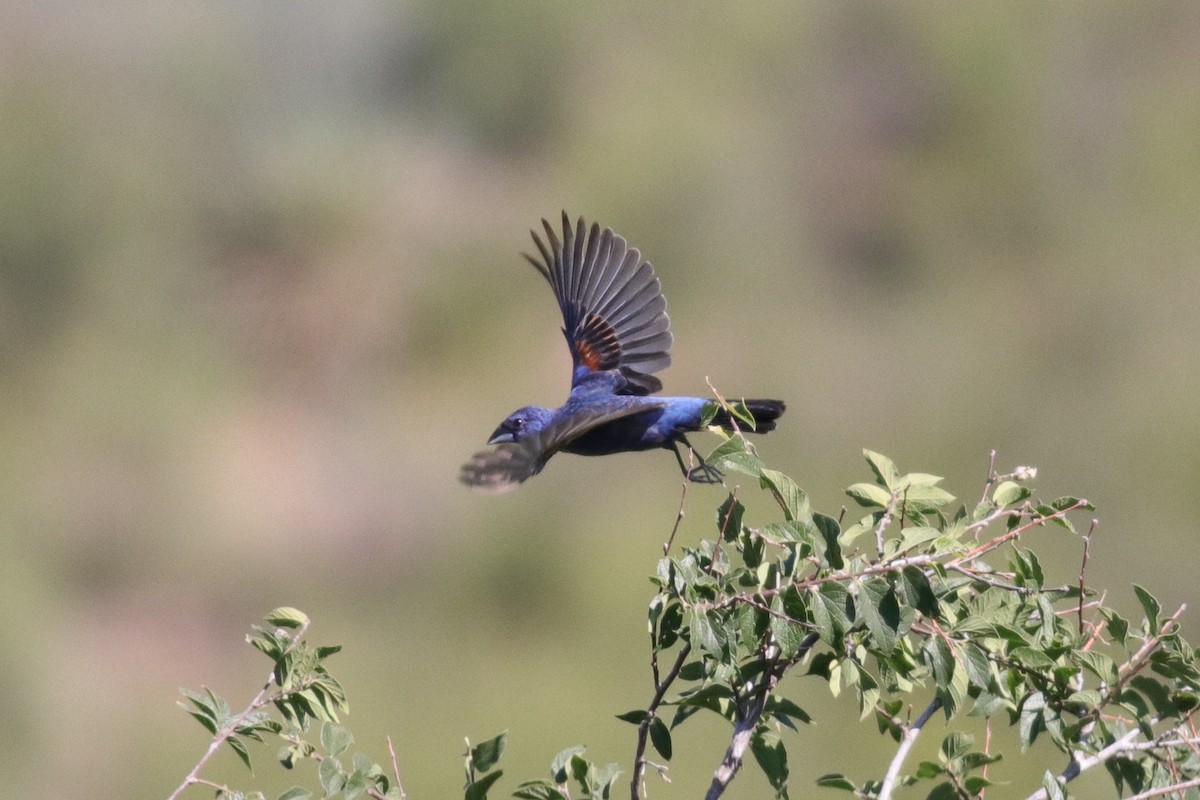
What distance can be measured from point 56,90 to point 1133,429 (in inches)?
438

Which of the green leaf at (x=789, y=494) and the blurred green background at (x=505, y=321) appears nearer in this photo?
the green leaf at (x=789, y=494)

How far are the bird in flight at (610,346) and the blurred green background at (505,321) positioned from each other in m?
4.59

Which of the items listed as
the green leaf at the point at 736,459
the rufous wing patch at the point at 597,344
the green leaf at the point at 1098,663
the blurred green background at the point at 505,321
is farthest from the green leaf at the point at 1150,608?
the blurred green background at the point at 505,321

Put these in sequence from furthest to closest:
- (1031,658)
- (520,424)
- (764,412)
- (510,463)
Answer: (520,424) → (764,412) → (510,463) → (1031,658)

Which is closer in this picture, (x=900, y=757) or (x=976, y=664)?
(x=976, y=664)

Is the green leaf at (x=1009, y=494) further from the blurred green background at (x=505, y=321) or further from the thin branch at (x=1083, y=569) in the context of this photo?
the blurred green background at (x=505, y=321)

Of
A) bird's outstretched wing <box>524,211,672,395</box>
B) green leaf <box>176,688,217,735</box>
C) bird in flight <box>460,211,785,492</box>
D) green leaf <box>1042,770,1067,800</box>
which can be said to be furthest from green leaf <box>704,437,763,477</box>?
bird's outstretched wing <box>524,211,672,395</box>

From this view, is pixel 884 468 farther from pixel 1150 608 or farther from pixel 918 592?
pixel 1150 608

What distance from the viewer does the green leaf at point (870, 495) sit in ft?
8.27

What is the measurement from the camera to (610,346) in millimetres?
4957

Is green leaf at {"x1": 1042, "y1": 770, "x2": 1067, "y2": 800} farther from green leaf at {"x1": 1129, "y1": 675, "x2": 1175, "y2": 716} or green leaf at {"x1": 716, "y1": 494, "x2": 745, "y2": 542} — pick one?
green leaf at {"x1": 716, "y1": 494, "x2": 745, "y2": 542}

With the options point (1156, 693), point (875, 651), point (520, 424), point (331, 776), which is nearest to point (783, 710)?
point (875, 651)

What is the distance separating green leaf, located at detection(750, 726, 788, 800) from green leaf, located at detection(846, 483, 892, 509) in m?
0.49

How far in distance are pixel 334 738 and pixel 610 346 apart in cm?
256
